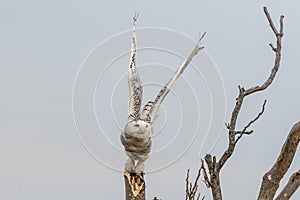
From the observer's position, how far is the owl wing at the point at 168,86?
1223 mm

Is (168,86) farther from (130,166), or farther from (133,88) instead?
(130,166)

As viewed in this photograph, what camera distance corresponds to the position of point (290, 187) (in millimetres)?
1235

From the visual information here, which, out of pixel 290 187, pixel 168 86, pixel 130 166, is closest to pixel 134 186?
pixel 130 166

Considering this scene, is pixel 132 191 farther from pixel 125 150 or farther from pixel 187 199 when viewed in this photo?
pixel 187 199

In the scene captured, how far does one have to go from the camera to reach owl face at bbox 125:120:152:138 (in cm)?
112

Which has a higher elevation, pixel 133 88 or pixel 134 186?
pixel 133 88

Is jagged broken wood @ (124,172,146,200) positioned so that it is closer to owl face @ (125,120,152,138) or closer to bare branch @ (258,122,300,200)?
owl face @ (125,120,152,138)

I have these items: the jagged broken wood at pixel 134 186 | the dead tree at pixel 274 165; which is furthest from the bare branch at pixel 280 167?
the jagged broken wood at pixel 134 186

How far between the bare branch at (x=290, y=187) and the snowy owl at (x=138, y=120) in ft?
1.16

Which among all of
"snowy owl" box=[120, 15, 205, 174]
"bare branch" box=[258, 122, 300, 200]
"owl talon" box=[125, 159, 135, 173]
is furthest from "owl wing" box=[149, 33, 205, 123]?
"bare branch" box=[258, 122, 300, 200]

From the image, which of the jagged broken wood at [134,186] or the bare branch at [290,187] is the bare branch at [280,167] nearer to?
the bare branch at [290,187]

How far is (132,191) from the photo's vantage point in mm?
1191

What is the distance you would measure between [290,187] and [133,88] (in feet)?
1.53

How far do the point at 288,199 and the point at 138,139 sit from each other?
41cm
